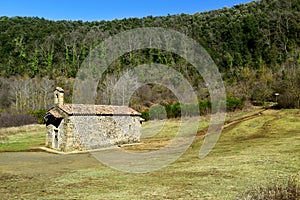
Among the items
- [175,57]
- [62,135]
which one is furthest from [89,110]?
[175,57]

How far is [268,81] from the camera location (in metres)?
56.9

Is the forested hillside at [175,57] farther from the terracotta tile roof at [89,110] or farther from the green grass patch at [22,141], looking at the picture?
the terracotta tile roof at [89,110]

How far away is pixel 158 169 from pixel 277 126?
2056 centimetres

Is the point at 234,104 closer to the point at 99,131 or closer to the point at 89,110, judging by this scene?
the point at 99,131

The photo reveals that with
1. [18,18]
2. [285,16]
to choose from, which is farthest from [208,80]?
[18,18]

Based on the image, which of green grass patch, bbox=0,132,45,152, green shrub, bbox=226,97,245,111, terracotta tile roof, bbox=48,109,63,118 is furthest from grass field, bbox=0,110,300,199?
green shrub, bbox=226,97,245,111

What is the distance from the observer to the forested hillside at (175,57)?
62.7 m

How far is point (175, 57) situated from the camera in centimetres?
7688

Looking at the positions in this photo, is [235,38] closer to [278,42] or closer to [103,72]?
[278,42]

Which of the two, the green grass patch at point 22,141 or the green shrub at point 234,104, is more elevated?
the green shrub at point 234,104

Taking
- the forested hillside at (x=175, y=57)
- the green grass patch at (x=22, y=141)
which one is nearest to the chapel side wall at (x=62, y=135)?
the green grass patch at (x=22, y=141)

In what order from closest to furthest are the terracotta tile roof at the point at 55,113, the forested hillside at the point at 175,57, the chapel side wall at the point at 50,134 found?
the terracotta tile roof at the point at 55,113 → the chapel side wall at the point at 50,134 → the forested hillside at the point at 175,57

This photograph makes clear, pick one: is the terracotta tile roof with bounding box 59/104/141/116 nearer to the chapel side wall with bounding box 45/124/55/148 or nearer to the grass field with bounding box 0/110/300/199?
the chapel side wall with bounding box 45/124/55/148

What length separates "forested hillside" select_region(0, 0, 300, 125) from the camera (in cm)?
6269
